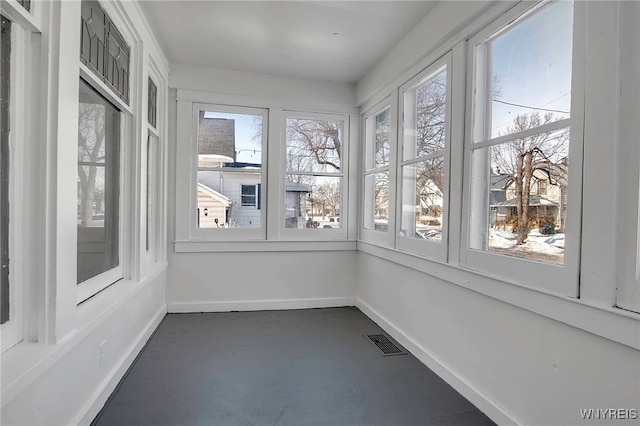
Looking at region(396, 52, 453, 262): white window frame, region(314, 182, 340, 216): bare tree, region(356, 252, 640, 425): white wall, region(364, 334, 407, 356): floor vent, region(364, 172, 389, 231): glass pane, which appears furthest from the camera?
region(314, 182, 340, 216): bare tree

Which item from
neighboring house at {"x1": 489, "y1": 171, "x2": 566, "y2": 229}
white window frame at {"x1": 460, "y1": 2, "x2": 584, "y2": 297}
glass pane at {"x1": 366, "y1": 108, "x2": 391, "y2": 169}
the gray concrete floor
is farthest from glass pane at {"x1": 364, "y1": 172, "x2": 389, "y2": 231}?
neighboring house at {"x1": 489, "y1": 171, "x2": 566, "y2": 229}

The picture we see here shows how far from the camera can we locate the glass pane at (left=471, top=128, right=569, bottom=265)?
1.63 m

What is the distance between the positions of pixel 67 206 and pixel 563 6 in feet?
8.22

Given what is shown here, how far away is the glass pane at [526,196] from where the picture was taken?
163cm

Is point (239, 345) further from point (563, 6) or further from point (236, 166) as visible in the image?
point (563, 6)

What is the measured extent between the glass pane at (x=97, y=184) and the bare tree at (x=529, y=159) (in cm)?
237

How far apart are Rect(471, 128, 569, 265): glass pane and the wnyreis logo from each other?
0.61 metres

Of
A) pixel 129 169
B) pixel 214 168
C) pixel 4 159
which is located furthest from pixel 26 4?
pixel 214 168

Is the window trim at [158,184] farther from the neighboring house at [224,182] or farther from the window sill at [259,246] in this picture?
the neighboring house at [224,182]

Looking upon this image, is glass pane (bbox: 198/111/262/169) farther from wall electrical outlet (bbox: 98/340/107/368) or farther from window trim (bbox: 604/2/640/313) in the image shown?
window trim (bbox: 604/2/640/313)

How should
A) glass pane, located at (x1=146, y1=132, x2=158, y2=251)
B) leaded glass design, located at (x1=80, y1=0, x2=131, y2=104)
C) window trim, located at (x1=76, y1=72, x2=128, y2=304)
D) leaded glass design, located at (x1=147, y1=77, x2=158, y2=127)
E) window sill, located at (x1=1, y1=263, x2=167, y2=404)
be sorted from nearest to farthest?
window sill, located at (x1=1, y1=263, x2=167, y2=404) → leaded glass design, located at (x1=80, y1=0, x2=131, y2=104) → window trim, located at (x1=76, y1=72, x2=128, y2=304) → leaded glass design, located at (x1=147, y1=77, x2=158, y2=127) → glass pane, located at (x1=146, y1=132, x2=158, y2=251)

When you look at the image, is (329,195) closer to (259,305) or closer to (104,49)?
(259,305)

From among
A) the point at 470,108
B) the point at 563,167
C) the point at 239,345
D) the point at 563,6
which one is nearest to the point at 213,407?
the point at 239,345

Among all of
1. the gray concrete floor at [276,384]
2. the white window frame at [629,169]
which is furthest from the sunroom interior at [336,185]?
the gray concrete floor at [276,384]
